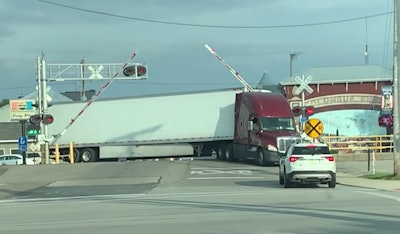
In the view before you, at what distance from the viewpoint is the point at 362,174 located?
30859 millimetres

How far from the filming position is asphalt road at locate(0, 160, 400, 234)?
12273 mm

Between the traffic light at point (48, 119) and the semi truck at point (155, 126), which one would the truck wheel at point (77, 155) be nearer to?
the semi truck at point (155, 126)

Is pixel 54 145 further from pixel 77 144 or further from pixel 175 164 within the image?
pixel 175 164

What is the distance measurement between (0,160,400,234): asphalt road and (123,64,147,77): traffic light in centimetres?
894

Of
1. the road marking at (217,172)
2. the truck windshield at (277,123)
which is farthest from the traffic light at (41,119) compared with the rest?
the truck windshield at (277,123)

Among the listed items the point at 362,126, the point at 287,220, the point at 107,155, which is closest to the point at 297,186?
the point at 287,220

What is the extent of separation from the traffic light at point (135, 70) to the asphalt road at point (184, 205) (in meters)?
8.94

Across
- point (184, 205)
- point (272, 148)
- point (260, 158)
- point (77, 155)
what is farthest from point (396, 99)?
point (77, 155)

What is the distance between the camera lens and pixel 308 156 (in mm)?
23125

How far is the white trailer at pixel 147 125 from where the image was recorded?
4169 cm

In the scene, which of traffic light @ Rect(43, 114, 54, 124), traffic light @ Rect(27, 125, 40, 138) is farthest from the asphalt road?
traffic light @ Rect(27, 125, 40, 138)

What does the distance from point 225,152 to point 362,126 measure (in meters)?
21.3

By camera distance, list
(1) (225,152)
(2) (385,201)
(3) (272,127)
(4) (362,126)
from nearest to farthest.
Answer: (2) (385,201) → (3) (272,127) → (1) (225,152) → (4) (362,126)

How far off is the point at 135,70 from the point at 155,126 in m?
4.19
